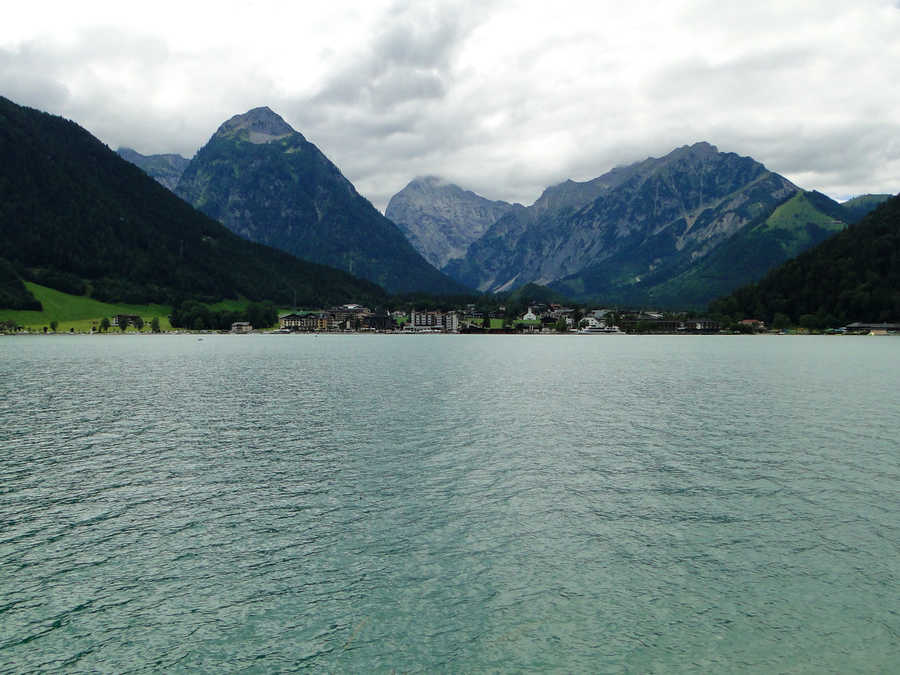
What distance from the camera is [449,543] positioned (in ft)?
94.8

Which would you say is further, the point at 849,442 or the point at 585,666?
the point at 849,442

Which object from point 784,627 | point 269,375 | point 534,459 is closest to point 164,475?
point 534,459

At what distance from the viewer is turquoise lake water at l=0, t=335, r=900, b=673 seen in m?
20.1

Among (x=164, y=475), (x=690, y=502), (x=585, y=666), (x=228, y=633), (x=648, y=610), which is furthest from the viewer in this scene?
(x=164, y=475)

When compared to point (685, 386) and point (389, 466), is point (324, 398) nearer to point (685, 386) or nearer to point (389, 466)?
point (389, 466)

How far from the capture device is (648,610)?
74.0 ft

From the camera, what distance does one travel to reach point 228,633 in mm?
21016

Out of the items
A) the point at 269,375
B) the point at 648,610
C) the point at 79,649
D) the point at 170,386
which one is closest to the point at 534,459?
the point at 648,610

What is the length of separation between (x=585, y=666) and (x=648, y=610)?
190 inches

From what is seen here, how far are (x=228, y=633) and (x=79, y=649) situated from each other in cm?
473

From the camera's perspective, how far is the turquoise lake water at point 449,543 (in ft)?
66.1

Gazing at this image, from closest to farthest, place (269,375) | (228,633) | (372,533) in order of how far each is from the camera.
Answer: (228,633), (372,533), (269,375)

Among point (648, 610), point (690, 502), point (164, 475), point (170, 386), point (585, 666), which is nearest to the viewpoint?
point (585, 666)

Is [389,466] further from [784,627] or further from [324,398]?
[324,398]
